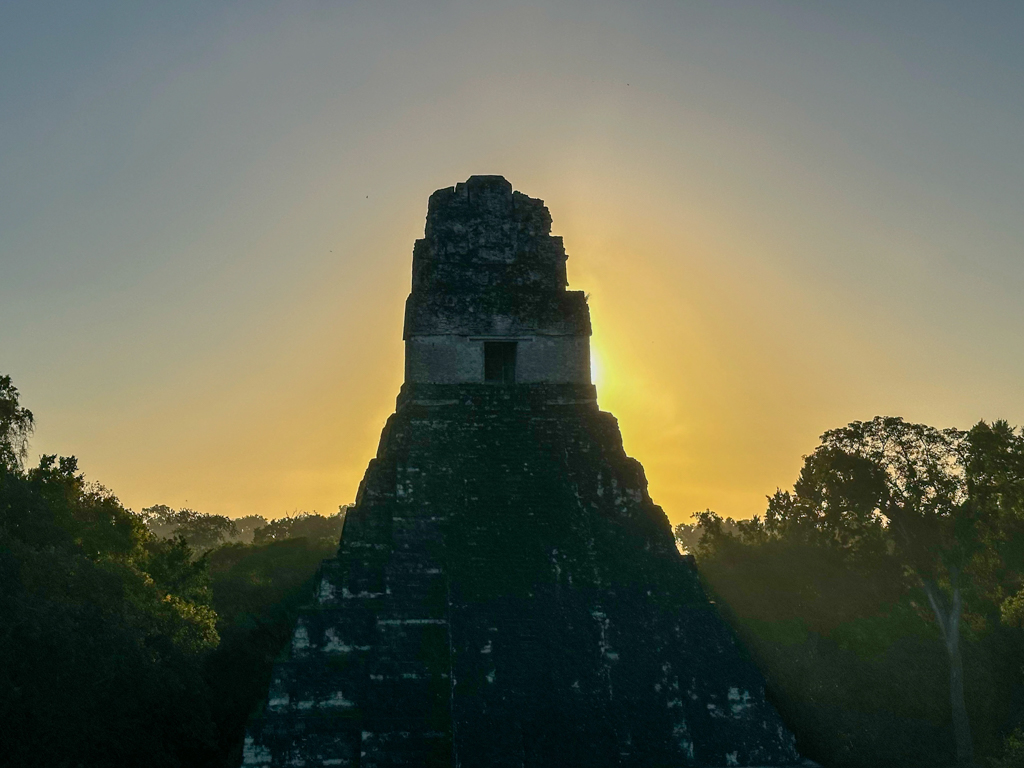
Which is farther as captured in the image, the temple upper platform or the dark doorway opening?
the dark doorway opening

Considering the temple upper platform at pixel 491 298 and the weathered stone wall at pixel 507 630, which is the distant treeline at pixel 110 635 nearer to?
the weathered stone wall at pixel 507 630

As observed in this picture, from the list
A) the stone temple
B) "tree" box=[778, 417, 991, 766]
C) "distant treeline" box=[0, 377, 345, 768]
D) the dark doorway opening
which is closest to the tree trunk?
"tree" box=[778, 417, 991, 766]

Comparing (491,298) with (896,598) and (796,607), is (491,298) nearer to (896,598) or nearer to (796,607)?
(796,607)

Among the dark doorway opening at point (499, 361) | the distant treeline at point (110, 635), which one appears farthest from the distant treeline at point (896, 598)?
the distant treeline at point (110, 635)

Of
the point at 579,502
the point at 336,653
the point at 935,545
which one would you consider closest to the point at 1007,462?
the point at 935,545

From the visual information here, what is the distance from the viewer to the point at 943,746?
1667cm

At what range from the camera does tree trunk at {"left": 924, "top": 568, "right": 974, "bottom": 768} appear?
16.4 meters

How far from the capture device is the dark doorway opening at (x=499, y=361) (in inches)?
468

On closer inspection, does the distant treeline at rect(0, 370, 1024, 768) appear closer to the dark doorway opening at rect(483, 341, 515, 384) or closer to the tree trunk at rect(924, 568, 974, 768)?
the tree trunk at rect(924, 568, 974, 768)

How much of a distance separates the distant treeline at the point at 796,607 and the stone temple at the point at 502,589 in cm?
439

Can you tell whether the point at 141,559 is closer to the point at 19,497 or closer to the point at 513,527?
the point at 19,497

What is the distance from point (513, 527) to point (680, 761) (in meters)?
3.11

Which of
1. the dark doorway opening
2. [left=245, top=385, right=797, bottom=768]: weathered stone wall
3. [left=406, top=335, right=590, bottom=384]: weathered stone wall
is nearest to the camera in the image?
[left=245, top=385, right=797, bottom=768]: weathered stone wall

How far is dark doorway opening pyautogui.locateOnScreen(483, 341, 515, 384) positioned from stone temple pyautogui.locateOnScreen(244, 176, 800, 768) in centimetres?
2
